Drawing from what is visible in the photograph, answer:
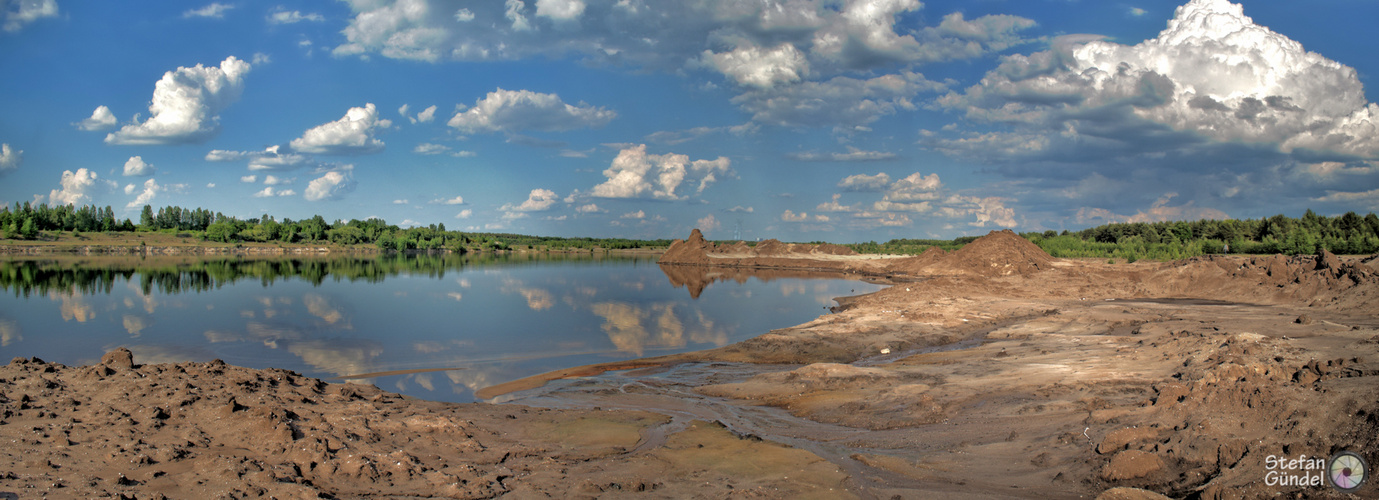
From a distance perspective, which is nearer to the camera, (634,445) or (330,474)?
(330,474)

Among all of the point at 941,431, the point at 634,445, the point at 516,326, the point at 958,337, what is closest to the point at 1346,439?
the point at 941,431

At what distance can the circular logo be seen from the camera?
5355 mm

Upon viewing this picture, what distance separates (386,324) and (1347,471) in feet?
90.3

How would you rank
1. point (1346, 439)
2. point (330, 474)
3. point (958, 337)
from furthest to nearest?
point (958, 337) → point (330, 474) → point (1346, 439)

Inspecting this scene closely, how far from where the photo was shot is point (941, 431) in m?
9.62

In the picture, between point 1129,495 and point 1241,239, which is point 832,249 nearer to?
point 1241,239

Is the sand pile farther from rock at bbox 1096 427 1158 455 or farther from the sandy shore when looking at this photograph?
rock at bbox 1096 427 1158 455

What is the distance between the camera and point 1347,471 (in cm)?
555

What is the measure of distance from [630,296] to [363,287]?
20.5 m

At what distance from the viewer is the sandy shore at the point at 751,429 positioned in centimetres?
652

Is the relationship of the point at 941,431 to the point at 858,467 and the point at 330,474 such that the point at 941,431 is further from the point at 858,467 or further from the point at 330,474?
the point at 330,474

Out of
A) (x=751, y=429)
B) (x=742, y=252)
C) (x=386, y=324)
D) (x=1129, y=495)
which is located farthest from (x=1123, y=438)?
(x=742, y=252)

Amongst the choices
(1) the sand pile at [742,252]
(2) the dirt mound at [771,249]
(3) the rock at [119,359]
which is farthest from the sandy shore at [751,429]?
(2) the dirt mound at [771,249]

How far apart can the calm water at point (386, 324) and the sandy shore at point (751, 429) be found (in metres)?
4.97
